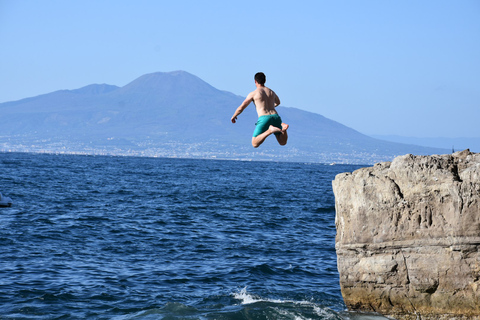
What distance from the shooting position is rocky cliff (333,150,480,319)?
39.9ft

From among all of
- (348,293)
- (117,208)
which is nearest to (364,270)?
(348,293)

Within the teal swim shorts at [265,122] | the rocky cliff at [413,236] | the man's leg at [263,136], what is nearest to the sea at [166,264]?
the rocky cliff at [413,236]

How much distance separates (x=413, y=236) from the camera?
1259 cm

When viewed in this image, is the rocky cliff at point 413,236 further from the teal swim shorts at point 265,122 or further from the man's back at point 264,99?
the man's back at point 264,99

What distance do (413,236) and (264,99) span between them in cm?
437

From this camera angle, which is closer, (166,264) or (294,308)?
(294,308)

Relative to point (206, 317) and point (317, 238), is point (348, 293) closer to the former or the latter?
point (206, 317)

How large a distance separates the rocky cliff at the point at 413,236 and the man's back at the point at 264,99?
237 cm

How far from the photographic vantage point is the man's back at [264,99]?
42.1ft

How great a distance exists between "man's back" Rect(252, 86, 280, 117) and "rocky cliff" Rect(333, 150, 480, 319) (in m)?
2.37

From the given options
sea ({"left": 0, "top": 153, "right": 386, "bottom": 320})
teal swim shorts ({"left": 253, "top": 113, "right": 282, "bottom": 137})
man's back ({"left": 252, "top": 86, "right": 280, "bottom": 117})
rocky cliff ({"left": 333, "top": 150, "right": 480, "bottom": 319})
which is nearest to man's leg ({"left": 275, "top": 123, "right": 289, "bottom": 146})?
teal swim shorts ({"left": 253, "top": 113, "right": 282, "bottom": 137})

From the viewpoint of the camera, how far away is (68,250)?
22312 millimetres

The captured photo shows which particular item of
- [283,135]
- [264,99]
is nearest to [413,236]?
[283,135]

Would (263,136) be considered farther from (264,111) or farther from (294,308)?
(294,308)
